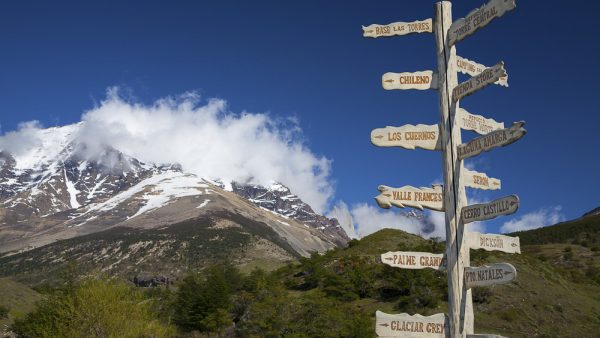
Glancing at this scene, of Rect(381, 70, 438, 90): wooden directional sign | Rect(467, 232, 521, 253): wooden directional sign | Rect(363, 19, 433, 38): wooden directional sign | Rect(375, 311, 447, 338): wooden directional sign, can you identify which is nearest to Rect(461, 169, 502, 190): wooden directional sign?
Rect(467, 232, 521, 253): wooden directional sign

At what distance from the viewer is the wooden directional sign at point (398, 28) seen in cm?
912

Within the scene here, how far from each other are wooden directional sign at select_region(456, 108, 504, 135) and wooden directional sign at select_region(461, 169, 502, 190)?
0.73 metres

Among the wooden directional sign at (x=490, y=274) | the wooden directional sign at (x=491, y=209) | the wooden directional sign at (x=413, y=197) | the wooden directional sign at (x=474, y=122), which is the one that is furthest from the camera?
the wooden directional sign at (x=474, y=122)

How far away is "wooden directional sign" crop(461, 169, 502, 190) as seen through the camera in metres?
8.48

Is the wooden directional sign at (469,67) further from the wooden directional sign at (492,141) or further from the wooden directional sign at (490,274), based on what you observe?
the wooden directional sign at (490,274)

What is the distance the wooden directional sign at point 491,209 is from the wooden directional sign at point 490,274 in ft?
2.32

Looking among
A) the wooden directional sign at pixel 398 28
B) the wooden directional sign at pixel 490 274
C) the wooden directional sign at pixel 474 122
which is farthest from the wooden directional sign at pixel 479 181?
the wooden directional sign at pixel 398 28

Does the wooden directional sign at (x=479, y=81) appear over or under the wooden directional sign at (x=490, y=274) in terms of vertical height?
over

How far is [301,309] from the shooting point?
45.6m

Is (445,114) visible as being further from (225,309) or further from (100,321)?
(225,309)

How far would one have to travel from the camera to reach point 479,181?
8.68 meters

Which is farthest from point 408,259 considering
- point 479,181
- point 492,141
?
point 492,141

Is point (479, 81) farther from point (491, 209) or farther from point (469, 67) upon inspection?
point (491, 209)

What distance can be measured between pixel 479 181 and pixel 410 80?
80.7 inches
